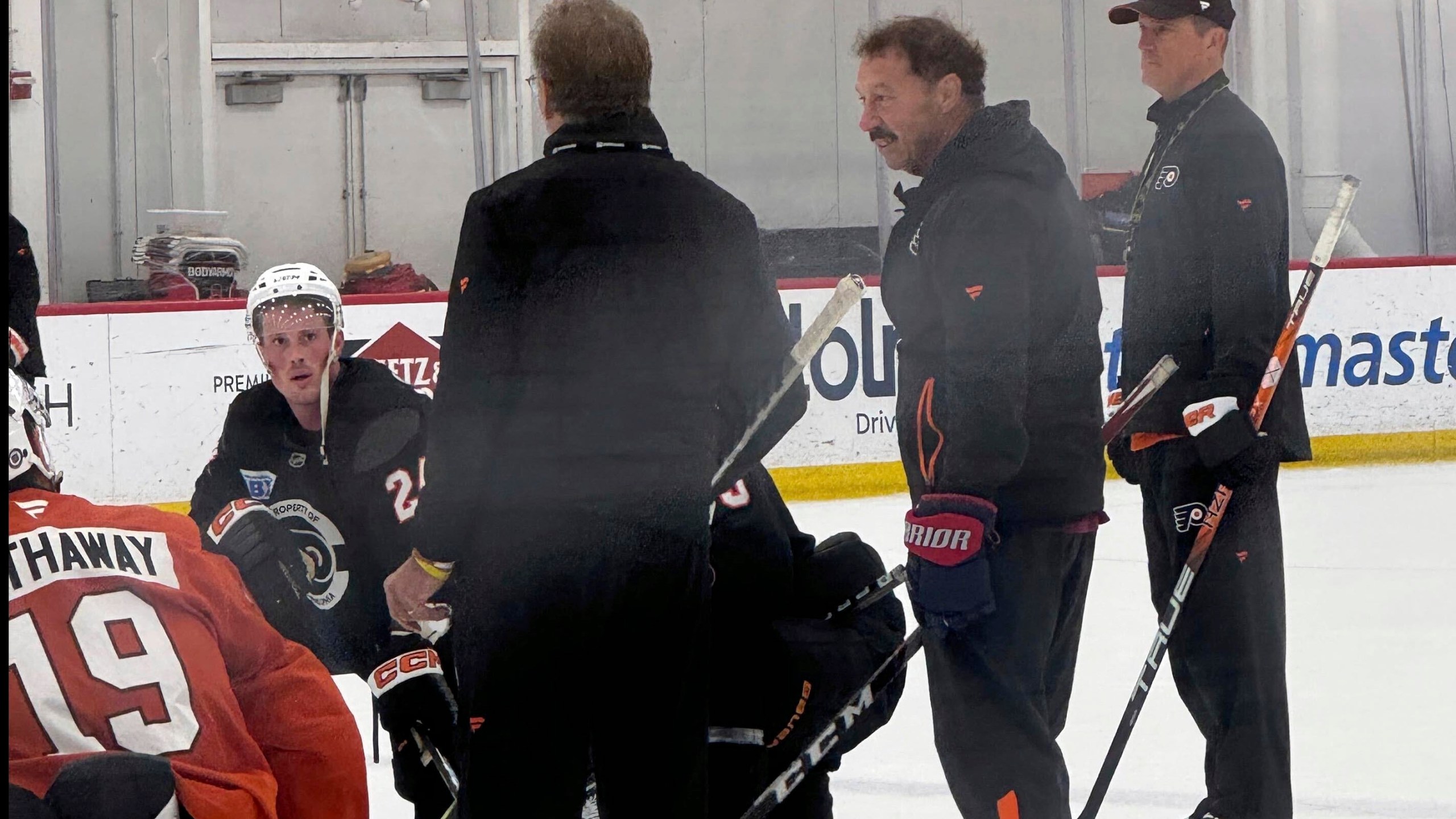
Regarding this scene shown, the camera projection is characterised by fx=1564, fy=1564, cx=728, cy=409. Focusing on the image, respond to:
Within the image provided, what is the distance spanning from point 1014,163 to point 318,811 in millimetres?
833

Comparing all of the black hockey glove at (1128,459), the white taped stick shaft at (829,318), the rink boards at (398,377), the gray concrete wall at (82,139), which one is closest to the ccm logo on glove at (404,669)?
the white taped stick shaft at (829,318)

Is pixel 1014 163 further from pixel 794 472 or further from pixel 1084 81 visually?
pixel 794 472

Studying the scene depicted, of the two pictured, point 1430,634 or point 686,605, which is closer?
point 686,605

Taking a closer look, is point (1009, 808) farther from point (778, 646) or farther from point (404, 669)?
point (404, 669)

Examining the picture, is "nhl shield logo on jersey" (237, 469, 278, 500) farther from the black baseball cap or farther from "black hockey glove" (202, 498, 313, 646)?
Result: the black baseball cap

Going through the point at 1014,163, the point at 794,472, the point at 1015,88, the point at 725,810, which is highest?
the point at 1015,88

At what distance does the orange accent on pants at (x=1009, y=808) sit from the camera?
144 cm

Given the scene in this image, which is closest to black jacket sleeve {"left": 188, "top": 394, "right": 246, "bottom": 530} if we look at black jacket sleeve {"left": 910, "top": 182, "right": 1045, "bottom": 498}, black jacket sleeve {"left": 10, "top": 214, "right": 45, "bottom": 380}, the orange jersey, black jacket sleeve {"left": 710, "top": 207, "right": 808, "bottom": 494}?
black jacket sleeve {"left": 10, "top": 214, "right": 45, "bottom": 380}

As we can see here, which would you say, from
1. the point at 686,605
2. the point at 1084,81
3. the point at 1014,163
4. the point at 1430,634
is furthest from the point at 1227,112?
the point at 1430,634

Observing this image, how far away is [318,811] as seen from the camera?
52.4 inches

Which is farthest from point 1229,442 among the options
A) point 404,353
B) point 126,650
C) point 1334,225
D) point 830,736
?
point 404,353

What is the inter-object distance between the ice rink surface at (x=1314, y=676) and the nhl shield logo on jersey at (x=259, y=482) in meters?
0.55

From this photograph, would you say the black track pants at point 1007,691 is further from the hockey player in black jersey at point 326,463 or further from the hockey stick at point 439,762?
the hockey player in black jersey at point 326,463

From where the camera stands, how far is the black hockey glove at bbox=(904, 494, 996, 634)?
136cm
